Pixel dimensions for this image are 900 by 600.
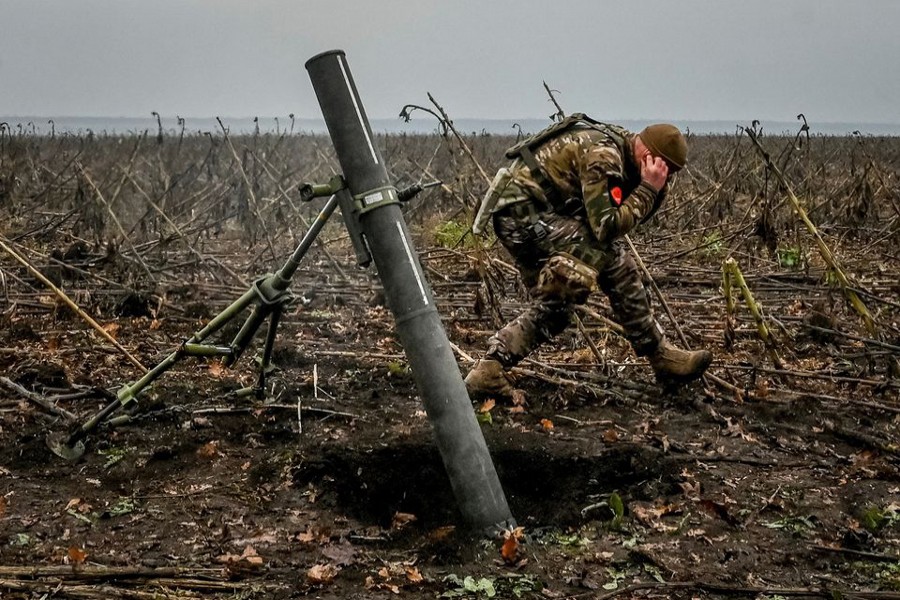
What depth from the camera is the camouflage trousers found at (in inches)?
199

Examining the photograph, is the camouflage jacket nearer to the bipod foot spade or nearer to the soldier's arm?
the soldier's arm

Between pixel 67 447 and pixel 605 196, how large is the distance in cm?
309

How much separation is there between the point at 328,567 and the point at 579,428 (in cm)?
205

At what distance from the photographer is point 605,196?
189 inches

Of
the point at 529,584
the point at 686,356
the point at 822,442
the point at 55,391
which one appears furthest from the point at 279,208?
the point at 529,584

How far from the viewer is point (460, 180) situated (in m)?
6.95

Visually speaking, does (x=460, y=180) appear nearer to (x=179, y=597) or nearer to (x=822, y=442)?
(x=822, y=442)

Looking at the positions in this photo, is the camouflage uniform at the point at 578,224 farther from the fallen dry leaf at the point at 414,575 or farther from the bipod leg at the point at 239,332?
the fallen dry leaf at the point at 414,575

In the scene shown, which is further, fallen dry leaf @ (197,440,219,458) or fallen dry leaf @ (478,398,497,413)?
fallen dry leaf @ (478,398,497,413)

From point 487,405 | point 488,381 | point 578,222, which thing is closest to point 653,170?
point 578,222

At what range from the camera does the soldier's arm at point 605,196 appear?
15.7ft

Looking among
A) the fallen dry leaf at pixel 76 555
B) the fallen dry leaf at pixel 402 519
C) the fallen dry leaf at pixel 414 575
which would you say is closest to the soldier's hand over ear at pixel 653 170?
the fallen dry leaf at pixel 402 519

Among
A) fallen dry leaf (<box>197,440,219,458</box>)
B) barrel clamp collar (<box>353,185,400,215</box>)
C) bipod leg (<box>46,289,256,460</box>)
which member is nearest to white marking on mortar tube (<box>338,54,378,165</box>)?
barrel clamp collar (<box>353,185,400,215</box>)

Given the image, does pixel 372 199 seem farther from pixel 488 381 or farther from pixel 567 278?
pixel 488 381
